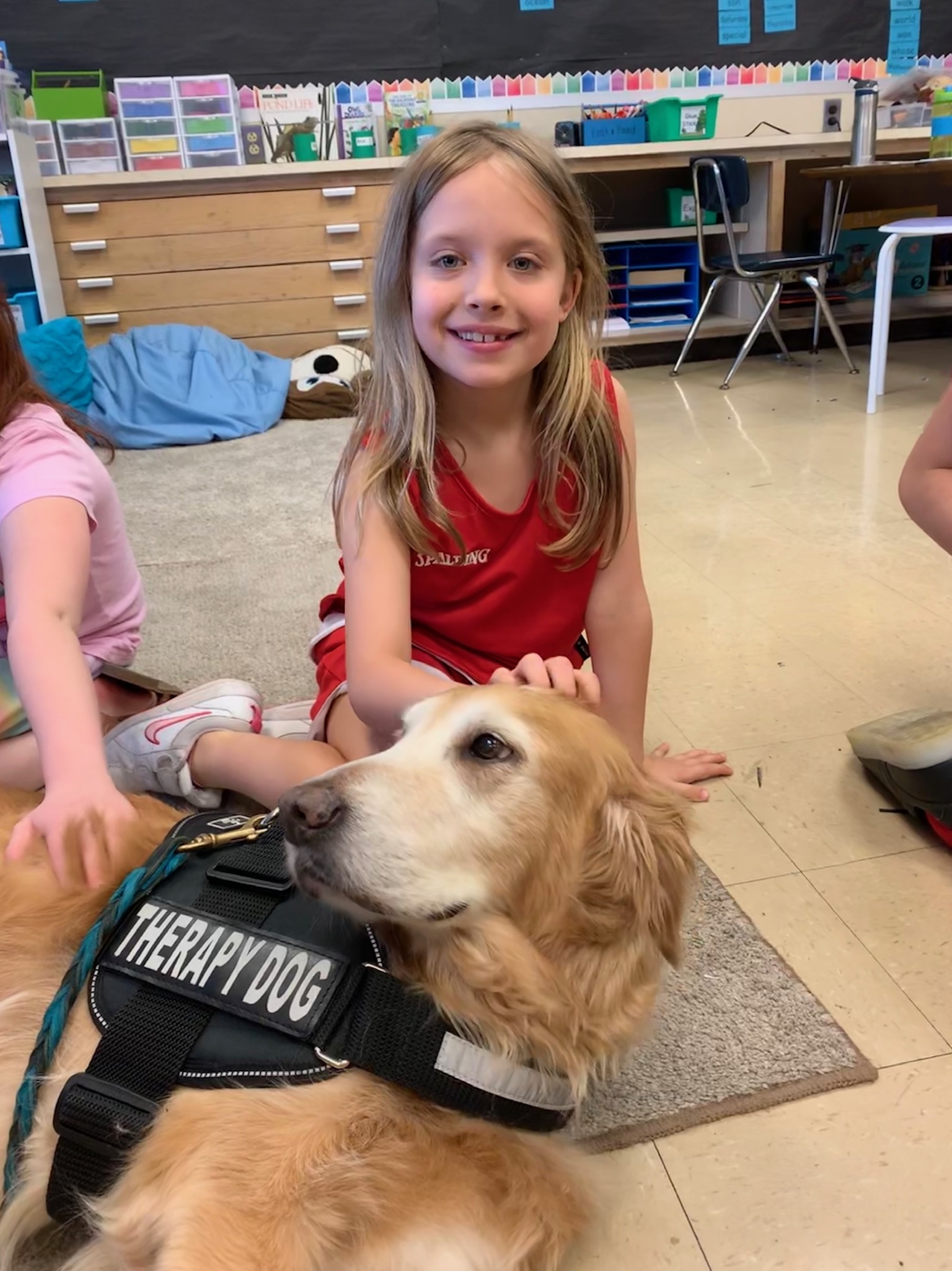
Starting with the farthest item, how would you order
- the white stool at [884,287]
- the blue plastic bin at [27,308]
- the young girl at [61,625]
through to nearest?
the blue plastic bin at [27,308]
the white stool at [884,287]
the young girl at [61,625]

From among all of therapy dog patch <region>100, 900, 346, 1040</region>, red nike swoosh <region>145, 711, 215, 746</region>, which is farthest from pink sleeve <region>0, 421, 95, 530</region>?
therapy dog patch <region>100, 900, 346, 1040</region>

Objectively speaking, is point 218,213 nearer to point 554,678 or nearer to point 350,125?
point 350,125

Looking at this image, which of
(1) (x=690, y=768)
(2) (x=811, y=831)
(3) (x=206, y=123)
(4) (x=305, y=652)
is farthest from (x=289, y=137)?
(2) (x=811, y=831)

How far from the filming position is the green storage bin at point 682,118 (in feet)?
15.0

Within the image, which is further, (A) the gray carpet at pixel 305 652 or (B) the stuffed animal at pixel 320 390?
(B) the stuffed animal at pixel 320 390

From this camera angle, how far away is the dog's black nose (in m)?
0.77

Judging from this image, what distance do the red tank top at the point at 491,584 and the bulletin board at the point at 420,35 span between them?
396 cm

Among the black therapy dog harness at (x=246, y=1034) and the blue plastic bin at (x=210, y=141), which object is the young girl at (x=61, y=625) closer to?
the black therapy dog harness at (x=246, y=1034)

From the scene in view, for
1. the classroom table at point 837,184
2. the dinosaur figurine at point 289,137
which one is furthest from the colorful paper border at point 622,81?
the classroom table at point 837,184

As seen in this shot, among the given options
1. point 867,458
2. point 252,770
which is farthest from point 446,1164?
point 867,458

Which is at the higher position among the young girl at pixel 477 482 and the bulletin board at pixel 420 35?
the bulletin board at pixel 420 35

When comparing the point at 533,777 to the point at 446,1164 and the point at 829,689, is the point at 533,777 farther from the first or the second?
the point at 829,689

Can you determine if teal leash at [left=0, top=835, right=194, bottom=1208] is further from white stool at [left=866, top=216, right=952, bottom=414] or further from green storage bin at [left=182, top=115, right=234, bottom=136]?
green storage bin at [left=182, top=115, right=234, bottom=136]

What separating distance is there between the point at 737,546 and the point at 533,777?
1.81 m
